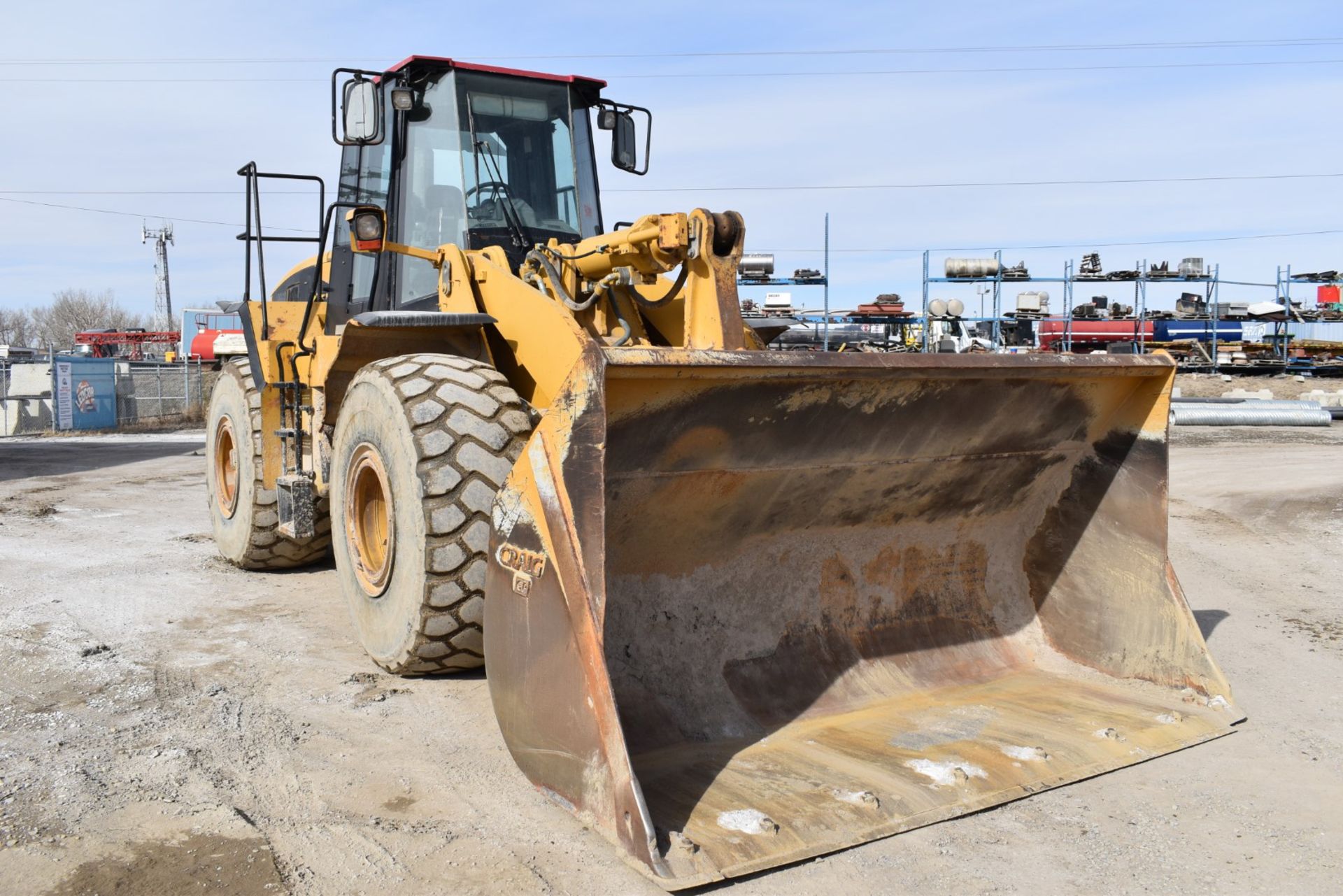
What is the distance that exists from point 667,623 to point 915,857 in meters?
1.27

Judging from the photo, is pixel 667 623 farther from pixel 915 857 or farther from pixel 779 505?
pixel 915 857

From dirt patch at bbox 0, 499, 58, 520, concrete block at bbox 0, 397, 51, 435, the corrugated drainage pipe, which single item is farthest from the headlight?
concrete block at bbox 0, 397, 51, 435

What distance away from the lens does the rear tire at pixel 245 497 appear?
650 centimetres

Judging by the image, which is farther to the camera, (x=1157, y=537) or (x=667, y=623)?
(x=1157, y=537)

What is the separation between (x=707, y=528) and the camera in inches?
161

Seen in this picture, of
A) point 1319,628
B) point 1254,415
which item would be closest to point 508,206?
point 1319,628

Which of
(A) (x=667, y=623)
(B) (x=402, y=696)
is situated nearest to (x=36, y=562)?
(B) (x=402, y=696)

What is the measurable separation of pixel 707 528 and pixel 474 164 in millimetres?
2283

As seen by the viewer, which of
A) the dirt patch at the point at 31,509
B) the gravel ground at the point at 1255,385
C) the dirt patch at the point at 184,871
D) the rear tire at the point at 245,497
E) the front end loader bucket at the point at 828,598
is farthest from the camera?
the gravel ground at the point at 1255,385

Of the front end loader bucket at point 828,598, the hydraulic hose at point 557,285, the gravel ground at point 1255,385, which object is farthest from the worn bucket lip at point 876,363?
the gravel ground at point 1255,385

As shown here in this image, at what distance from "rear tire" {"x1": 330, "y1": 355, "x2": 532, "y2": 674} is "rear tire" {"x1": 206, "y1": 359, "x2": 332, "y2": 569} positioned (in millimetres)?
1802

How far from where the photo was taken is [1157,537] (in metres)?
4.46

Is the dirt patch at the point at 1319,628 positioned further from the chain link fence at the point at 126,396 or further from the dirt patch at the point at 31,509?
the chain link fence at the point at 126,396

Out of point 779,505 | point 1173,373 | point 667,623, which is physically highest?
point 1173,373
